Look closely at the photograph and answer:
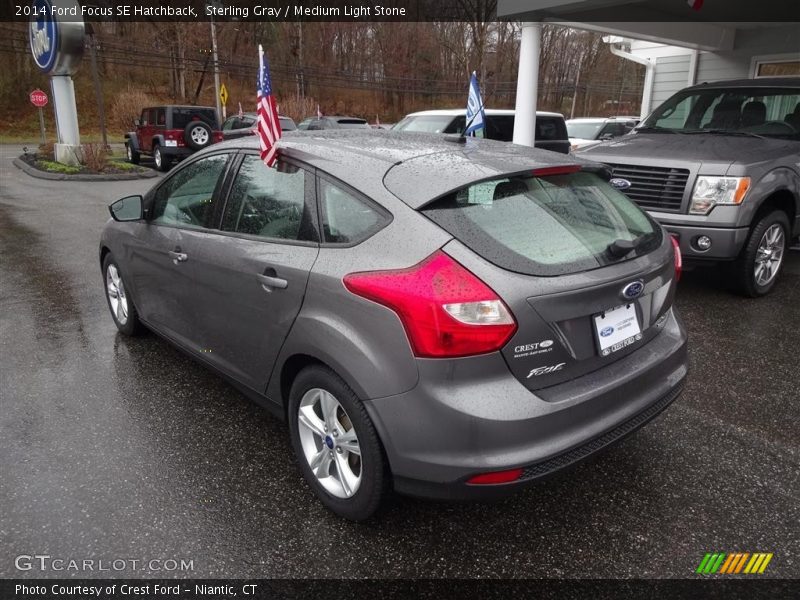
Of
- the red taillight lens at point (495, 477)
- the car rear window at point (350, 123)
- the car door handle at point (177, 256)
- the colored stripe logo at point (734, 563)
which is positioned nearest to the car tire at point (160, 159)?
the car rear window at point (350, 123)

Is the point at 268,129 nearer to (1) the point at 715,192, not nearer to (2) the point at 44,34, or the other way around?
(1) the point at 715,192

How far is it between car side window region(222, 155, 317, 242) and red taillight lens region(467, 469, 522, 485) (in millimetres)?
1179

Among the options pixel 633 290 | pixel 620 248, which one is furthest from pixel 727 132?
pixel 633 290

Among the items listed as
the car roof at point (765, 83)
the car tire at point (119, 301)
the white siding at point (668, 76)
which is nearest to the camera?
the car tire at point (119, 301)

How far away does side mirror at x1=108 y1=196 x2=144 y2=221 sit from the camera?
12.4ft

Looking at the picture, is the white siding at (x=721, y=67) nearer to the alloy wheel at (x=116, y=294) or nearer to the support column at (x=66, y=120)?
the alloy wheel at (x=116, y=294)

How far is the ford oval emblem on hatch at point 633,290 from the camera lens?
239 cm

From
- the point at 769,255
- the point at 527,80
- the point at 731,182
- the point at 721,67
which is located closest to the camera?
the point at 731,182

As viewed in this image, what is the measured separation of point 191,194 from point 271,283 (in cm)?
124

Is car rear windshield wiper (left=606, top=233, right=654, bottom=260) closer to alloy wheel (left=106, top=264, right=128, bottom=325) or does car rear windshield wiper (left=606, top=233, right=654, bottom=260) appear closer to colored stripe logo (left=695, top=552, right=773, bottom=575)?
colored stripe logo (left=695, top=552, right=773, bottom=575)

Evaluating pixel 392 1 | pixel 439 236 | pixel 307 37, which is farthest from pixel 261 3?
pixel 439 236

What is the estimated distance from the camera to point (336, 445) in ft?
8.22

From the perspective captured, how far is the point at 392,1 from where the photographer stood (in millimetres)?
34188

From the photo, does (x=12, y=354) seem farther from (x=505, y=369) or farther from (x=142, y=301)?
(x=505, y=369)
